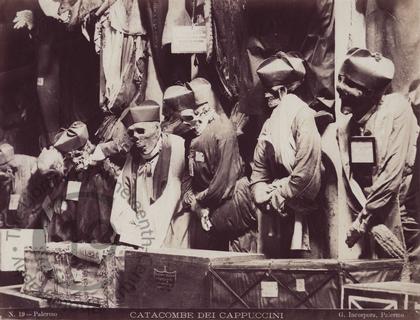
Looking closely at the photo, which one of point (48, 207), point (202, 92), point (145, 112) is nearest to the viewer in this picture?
point (202, 92)

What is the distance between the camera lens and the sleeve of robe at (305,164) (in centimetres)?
458

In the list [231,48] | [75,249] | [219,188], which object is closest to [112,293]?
[75,249]

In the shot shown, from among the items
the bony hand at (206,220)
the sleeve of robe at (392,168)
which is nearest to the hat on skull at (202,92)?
the bony hand at (206,220)

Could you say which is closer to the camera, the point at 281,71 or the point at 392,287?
the point at 392,287

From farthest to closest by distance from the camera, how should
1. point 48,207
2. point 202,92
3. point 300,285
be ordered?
point 48,207
point 202,92
point 300,285

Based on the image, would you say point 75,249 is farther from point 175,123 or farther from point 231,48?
point 231,48

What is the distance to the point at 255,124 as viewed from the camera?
191 inches

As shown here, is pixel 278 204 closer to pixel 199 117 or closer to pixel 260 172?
pixel 260 172

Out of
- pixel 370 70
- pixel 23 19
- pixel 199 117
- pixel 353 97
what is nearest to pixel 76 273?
pixel 199 117

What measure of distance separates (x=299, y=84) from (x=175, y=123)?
0.88m

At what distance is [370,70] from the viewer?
456 centimetres

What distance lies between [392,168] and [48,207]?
2439 mm

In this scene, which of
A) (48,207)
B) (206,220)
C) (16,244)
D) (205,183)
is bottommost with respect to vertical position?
(16,244)

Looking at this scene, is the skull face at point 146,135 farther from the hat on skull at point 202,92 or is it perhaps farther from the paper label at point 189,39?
the paper label at point 189,39
